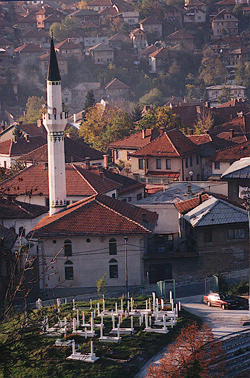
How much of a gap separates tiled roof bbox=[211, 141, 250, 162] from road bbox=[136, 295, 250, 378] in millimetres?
28497

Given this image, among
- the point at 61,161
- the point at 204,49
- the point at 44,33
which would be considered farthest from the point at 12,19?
the point at 61,161

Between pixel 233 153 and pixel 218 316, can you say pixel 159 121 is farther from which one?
pixel 218 316

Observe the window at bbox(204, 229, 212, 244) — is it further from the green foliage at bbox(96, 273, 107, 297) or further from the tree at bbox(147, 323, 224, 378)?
the tree at bbox(147, 323, 224, 378)

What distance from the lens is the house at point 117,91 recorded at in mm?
149750

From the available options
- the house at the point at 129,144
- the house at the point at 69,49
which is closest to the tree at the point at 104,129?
the house at the point at 129,144

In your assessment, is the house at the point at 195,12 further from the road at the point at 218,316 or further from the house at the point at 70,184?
the road at the point at 218,316

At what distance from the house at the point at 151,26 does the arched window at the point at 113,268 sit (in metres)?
142

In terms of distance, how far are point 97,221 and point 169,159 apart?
24716 millimetres

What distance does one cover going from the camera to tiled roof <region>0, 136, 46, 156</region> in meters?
72.4

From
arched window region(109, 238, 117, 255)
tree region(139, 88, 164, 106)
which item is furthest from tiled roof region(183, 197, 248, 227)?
tree region(139, 88, 164, 106)

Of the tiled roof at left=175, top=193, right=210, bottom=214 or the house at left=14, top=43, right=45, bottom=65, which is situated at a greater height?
the house at left=14, top=43, right=45, bottom=65

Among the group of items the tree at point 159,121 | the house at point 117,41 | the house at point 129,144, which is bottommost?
the house at point 129,144

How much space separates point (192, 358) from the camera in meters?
24.0

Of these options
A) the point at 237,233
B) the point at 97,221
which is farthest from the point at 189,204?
the point at 97,221
